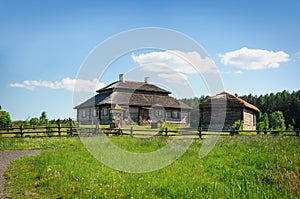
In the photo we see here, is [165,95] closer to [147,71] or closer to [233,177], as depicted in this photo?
[147,71]

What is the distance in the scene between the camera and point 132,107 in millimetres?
48219

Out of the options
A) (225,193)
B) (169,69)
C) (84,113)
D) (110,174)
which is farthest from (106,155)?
(84,113)

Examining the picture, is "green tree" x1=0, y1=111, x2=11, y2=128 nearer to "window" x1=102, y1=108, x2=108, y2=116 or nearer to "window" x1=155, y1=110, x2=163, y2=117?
"window" x1=102, y1=108, x2=108, y2=116

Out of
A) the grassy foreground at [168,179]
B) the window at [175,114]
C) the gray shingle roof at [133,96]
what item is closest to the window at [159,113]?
the gray shingle roof at [133,96]

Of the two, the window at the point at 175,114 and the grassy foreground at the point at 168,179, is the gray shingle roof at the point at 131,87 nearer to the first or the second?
the window at the point at 175,114

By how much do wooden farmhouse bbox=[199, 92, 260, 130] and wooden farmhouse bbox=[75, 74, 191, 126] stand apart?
7.46 metres

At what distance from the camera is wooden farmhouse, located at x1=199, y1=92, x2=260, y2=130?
1607 inches

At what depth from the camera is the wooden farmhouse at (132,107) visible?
46.9m

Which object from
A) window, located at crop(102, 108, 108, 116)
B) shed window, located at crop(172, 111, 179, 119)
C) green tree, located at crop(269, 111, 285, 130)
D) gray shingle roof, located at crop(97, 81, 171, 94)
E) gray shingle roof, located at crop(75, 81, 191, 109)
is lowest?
green tree, located at crop(269, 111, 285, 130)

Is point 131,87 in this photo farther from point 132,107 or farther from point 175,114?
point 175,114

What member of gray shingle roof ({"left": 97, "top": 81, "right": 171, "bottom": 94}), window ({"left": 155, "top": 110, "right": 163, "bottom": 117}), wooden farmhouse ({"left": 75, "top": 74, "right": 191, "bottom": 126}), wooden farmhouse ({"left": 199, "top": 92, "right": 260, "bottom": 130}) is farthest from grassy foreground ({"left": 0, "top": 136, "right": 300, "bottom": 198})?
window ({"left": 155, "top": 110, "right": 163, "bottom": 117})

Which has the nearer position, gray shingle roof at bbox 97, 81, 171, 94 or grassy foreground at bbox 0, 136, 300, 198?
grassy foreground at bbox 0, 136, 300, 198

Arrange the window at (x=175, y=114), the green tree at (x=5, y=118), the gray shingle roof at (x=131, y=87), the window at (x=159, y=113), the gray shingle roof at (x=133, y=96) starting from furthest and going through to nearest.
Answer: the window at (x=175, y=114) < the window at (x=159, y=113) < the gray shingle roof at (x=131, y=87) < the gray shingle roof at (x=133, y=96) < the green tree at (x=5, y=118)

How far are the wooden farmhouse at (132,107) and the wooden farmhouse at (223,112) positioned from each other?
7459mm
